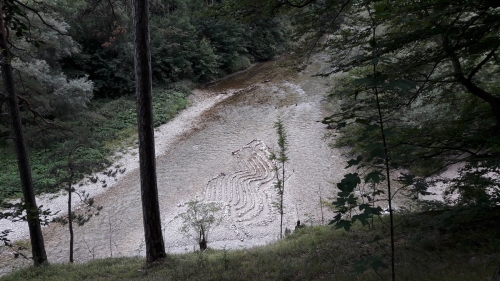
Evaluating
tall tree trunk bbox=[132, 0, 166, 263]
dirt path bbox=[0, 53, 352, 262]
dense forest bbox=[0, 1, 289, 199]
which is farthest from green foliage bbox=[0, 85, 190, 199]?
tall tree trunk bbox=[132, 0, 166, 263]

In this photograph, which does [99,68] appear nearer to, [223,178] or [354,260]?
[223,178]

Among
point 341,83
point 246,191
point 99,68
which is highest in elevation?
point 99,68

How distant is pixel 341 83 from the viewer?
22.9 feet

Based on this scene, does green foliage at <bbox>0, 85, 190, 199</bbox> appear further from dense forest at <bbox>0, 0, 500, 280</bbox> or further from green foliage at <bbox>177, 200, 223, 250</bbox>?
green foliage at <bbox>177, 200, 223, 250</bbox>

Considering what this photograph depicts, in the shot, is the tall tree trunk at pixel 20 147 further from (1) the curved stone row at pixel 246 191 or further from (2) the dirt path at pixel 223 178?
(1) the curved stone row at pixel 246 191

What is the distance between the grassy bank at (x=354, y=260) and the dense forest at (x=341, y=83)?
16 centimetres

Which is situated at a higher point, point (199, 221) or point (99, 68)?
point (99, 68)

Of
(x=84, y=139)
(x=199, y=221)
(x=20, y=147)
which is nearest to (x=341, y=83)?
(x=199, y=221)

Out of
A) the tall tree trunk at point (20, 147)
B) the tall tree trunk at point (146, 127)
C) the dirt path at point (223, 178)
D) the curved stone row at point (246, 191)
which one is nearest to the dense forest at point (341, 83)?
the tall tree trunk at point (20, 147)

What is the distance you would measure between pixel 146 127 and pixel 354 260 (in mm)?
4531

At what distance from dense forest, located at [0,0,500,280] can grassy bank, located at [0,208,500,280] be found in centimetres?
16

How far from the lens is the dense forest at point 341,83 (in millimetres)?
3169

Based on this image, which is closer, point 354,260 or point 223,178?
point 354,260

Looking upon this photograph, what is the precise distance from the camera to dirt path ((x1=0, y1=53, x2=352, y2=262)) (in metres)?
11.0
